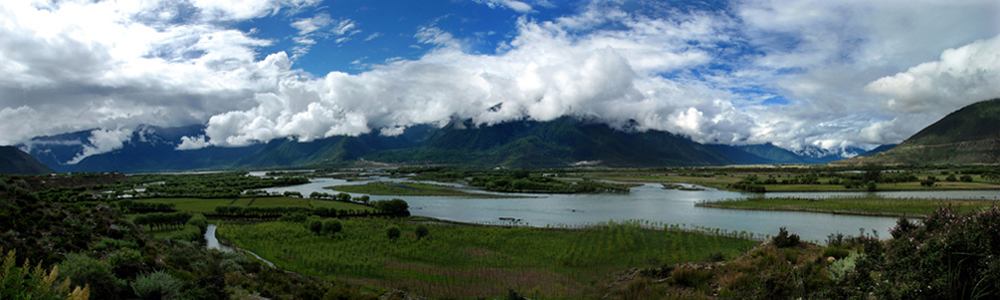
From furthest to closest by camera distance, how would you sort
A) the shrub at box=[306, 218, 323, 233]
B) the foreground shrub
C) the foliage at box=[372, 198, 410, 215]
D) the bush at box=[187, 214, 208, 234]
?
1. the foliage at box=[372, 198, 410, 215]
2. the bush at box=[187, 214, 208, 234]
3. the shrub at box=[306, 218, 323, 233]
4. the foreground shrub

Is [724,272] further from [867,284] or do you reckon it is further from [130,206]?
[130,206]

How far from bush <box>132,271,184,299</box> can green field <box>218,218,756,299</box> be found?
48.7ft

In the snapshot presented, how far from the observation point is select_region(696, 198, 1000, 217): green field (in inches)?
2290

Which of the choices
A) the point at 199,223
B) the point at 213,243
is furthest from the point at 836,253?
the point at 199,223

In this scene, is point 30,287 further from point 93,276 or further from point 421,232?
point 421,232

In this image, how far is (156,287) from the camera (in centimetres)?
1328

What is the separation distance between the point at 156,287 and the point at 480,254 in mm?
27801

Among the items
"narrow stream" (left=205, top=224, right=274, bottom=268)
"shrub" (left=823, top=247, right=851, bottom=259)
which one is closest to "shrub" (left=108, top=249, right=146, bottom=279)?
"narrow stream" (left=205, top=224, right=274, bottom=268)

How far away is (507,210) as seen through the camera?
79.6 metres

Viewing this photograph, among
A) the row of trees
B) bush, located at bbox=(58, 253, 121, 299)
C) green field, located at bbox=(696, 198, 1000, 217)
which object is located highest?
bush, located at bbox=(58, 253, 121, 299)

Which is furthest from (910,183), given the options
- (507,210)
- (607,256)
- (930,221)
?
(930,221)

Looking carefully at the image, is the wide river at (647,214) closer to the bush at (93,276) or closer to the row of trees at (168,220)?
the row of trees at (168,220)

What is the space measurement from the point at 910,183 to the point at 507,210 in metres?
105

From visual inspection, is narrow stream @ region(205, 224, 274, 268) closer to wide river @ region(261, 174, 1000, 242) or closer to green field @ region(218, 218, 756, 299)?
green field @ region(218, 218, 756, 299)
